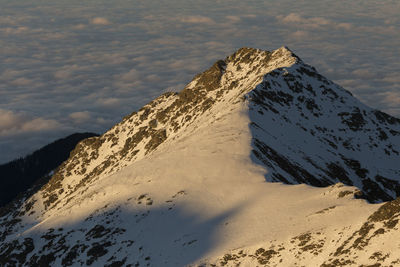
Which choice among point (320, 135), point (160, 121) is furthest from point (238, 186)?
point (160, 121)

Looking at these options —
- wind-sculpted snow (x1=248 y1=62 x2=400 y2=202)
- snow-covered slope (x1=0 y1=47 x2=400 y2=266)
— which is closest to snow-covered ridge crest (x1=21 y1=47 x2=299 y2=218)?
snow-covered slope (x1=0 y1=47 x2=400 y2=266)

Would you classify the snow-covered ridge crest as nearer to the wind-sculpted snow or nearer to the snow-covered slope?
the snow-covered slope

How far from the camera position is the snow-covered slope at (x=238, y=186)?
65.6 metres

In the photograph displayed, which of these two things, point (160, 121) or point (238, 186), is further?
point (160, 121)

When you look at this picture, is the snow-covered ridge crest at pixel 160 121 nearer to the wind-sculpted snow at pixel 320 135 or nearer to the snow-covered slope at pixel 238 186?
the snow-covered slope at pixel 238 186

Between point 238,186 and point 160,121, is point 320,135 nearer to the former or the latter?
point 160,121

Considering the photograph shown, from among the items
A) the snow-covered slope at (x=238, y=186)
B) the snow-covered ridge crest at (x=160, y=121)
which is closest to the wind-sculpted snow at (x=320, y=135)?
the snow-covered slope at (x=238, y=186)

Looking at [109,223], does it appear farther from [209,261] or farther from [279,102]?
[279,102]

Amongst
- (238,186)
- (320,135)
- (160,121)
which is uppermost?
(238,186)

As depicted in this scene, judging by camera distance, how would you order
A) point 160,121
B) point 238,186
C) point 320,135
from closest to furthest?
1. point 238,186
2. point 320,135
3. point 160,121

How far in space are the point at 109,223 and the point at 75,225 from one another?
357 inches

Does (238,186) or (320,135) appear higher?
(238,186)

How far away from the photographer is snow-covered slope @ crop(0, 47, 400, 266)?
65.6 metres

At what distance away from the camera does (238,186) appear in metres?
87.9
